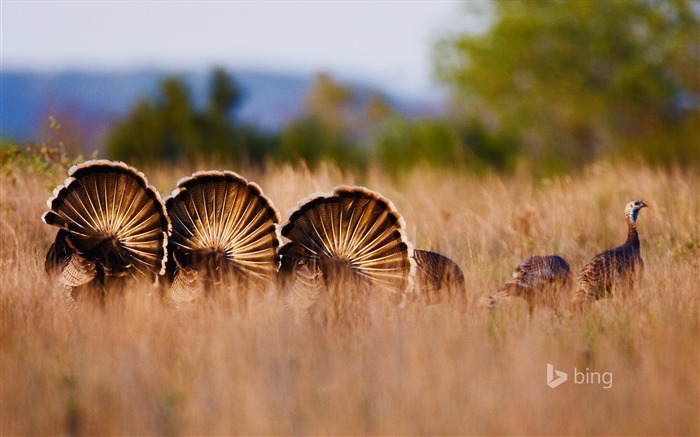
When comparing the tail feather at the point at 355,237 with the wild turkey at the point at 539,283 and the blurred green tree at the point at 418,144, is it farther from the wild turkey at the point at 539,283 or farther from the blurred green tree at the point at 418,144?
the blurred green tree at the point at 418,144

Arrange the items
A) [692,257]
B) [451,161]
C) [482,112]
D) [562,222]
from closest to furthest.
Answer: [692,257], [562,222], [451,161], [482,112]

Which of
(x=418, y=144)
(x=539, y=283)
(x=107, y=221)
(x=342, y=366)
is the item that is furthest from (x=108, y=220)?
(x=418, y=144)

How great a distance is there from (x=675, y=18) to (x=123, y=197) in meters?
24.8

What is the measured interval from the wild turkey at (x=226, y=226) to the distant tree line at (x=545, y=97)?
18.0 metres

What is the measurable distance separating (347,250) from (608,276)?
5.82ft

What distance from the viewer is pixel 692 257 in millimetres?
7488

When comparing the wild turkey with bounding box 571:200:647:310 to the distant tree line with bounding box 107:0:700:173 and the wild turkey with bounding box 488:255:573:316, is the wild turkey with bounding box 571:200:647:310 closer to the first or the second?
the wild turkey with bounding box 488:255:573:316

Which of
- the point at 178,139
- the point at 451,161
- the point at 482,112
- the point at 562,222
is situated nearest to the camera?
the point at 562,222

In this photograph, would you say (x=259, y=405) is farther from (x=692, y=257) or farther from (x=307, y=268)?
(x=692, y=257)

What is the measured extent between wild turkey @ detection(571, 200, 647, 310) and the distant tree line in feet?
58.4

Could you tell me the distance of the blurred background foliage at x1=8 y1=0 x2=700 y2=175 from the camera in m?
26.2

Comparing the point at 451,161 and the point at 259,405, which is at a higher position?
the point at 451,161

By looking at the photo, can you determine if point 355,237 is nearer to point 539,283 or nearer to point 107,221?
point 539,283

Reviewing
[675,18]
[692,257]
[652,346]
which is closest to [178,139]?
[675,18]
